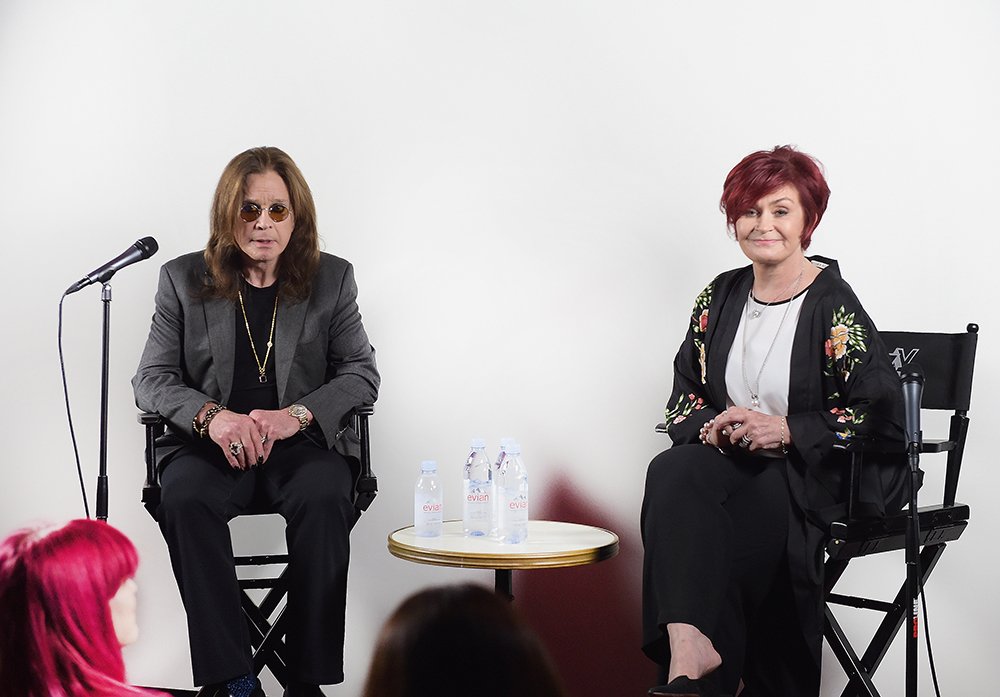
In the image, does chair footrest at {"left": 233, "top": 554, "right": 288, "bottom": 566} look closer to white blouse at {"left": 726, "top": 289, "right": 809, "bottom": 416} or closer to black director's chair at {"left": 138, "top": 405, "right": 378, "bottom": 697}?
black director's chair at {"left": 138, "top": 405, "right": 378, "bottom": 697}

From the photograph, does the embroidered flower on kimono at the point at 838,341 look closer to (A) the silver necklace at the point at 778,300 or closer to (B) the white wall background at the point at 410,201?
(A) the silver necklace at the point at 778,300

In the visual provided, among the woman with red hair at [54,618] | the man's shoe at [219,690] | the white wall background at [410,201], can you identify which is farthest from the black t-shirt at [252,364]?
the woman with red hair at [54,618]

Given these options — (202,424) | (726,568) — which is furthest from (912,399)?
(202,424)

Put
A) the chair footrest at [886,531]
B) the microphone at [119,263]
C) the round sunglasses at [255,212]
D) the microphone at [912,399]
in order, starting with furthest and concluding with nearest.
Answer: the round sunglasses at [255,212] → the microphone at [119,263] → the chair footrest at [886,531] → the microphone at [912,399]

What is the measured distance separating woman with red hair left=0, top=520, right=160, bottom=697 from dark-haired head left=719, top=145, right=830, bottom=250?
6.84 ft

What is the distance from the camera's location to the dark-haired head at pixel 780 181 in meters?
2.82

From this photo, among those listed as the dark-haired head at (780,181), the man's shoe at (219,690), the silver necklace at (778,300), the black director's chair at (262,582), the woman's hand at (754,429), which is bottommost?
the man's shoe at (219,690)

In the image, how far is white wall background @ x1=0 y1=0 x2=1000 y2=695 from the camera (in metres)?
3.38

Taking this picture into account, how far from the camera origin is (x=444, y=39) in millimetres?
3418

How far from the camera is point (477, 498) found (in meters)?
2.78

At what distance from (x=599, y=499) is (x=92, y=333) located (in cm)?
166

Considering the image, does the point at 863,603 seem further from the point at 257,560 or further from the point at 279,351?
the point at 279,351

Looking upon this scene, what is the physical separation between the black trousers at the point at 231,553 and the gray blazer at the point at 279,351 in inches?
5.9

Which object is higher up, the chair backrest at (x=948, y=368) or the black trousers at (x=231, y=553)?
the chair backrest at (x=948, y=368)
